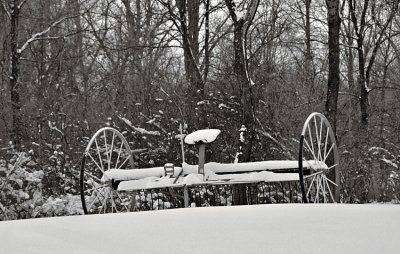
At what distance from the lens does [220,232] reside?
1876 millimetres

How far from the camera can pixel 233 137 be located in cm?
751

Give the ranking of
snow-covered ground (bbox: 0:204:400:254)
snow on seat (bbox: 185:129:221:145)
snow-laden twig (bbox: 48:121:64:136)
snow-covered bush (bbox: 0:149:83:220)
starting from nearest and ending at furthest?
snow-covered ground (bbox: 0:204:400:254) < snow on seat (bbox: 185:129:221:145) < snow-covered bush (bbox: 0:149:83:220) < snow-laden twig (bbox: 48:121:64:136)

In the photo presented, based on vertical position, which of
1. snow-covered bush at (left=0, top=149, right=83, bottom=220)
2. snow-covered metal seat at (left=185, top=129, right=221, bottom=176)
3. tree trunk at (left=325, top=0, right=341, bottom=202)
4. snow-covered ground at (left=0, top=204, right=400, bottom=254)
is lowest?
snow-covered bush at (left=0, top=149, right=83, bottom=220)

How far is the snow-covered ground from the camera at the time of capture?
65.4 inches

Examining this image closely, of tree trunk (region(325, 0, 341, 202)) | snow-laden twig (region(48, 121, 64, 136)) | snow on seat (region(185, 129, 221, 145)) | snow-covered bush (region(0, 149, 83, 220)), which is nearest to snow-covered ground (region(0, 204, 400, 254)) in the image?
snow on seat (region(185, 129, 221, 145))

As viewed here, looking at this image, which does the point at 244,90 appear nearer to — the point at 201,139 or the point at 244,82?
the point at 244,82

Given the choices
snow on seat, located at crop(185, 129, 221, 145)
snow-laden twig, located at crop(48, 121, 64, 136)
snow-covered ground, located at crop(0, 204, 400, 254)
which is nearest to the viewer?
snow-covered ground, located at crop(0, 204, 400, 254)

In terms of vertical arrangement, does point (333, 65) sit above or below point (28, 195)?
above

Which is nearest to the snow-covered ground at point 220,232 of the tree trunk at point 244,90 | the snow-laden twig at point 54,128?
the tree trunk at point 244,90

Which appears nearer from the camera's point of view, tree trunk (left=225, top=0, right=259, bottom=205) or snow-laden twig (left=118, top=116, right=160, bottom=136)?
tree trunk (left=225, top=0, right=259, bottom=205)

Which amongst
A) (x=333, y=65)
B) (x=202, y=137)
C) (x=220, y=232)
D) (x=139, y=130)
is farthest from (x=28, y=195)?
(x=220, y=232)

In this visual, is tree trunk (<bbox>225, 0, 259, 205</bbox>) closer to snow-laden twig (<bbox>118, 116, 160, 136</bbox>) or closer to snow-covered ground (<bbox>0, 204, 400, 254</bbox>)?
snow-laden twig (<bbox>118, 116, 160, 136</bbox>)

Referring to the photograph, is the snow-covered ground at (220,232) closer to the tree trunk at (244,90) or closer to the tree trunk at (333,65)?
the tree trunk at (244,90)

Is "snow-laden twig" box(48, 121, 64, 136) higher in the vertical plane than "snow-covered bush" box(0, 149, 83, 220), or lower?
higher
